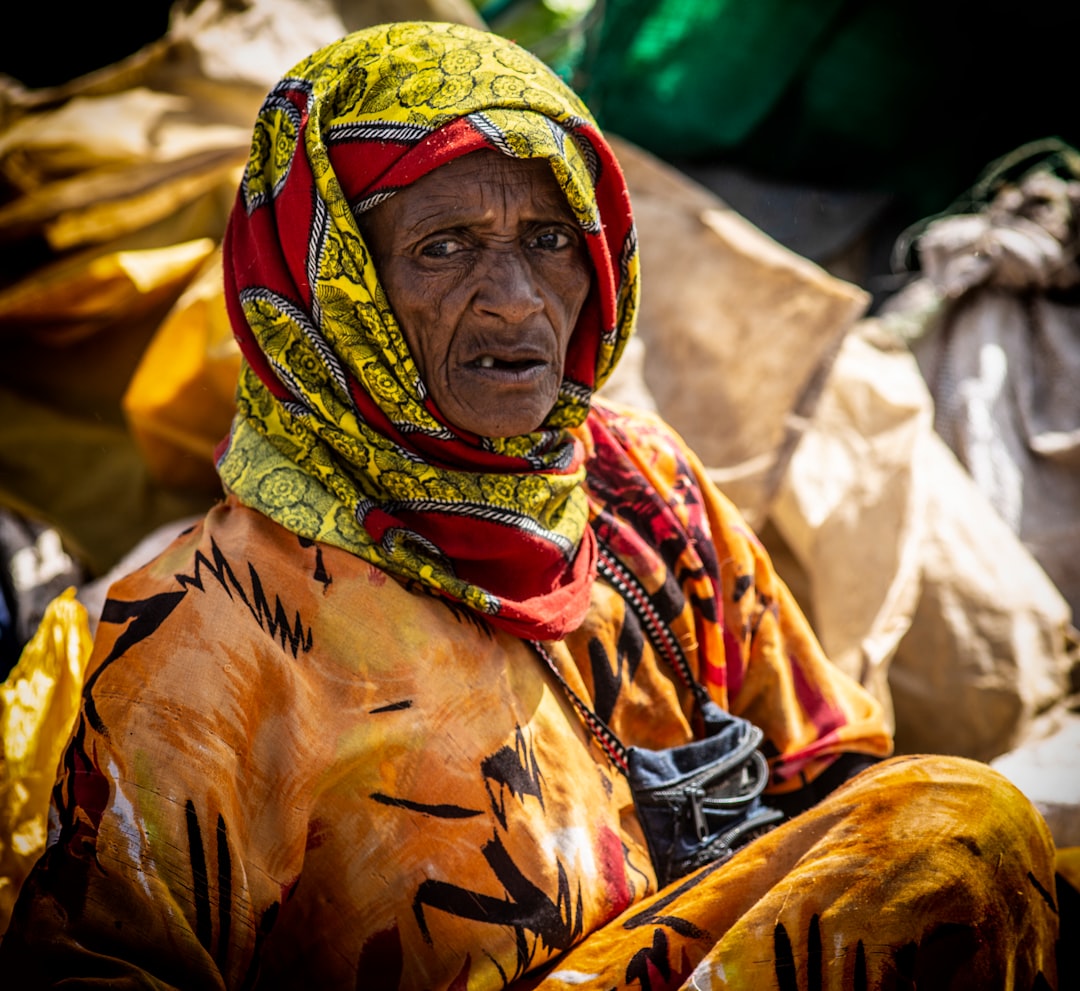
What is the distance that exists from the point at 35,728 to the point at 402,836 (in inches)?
Answer: 35.5

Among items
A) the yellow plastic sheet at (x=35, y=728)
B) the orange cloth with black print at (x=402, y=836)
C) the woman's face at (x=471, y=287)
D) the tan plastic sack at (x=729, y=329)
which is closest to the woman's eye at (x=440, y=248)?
the woman's face at (x=471, y=287)

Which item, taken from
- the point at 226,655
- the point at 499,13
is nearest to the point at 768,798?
the point at 226,655

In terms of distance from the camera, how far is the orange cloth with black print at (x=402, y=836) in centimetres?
132

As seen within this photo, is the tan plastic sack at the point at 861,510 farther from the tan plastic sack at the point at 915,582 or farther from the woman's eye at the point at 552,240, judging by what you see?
the woman's eye at the point at 552,240

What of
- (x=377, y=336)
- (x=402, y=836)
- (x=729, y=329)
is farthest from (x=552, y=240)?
(x=729, y=329)

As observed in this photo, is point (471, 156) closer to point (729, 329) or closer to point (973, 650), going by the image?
point (729, 329)

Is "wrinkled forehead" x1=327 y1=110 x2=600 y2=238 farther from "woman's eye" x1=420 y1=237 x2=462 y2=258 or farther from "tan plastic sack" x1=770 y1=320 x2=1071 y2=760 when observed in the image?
"tan plastic sack" x1=770 y1=320 x2=1071 y2=760

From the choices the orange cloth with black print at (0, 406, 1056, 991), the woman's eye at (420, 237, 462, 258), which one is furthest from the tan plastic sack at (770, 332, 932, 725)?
the woman's eye at (420, 237, 462, 258)

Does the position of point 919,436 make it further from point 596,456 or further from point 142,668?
Result: point 142,668

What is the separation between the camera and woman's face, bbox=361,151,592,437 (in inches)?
64.4

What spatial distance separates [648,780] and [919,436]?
1.77m

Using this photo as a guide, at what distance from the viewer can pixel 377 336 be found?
1630 millimetres

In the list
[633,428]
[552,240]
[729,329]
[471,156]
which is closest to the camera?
[471,156]

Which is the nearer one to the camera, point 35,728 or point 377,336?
point 377,336
